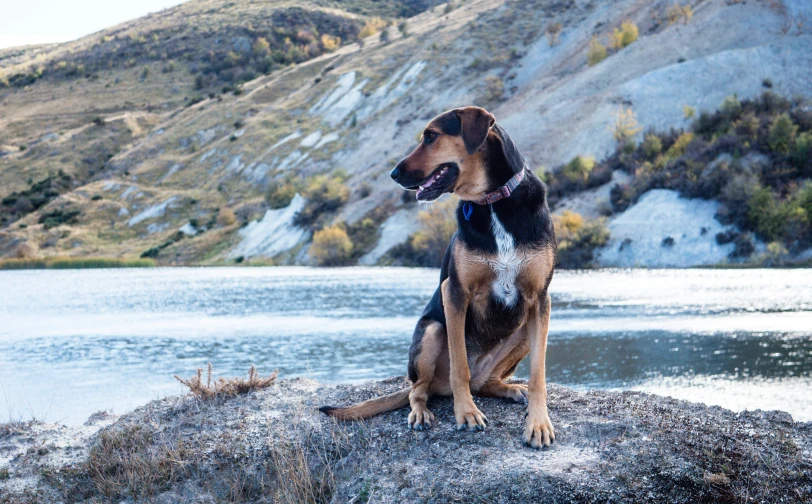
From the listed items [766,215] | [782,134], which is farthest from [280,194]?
[766,215]

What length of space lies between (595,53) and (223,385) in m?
53.5

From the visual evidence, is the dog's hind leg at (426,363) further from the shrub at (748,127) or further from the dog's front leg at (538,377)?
the shrub at (748,127)

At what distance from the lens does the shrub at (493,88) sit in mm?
62750

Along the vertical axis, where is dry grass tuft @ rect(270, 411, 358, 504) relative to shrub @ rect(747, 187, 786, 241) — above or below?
above

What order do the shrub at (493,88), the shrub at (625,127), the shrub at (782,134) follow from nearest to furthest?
1. the shrub at (782,134)
2. the shrub at (625,127)
3. the shrub at (493,88)

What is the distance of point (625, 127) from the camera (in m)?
46.3

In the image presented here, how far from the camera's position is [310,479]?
20.1 ft

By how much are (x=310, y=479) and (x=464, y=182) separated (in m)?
2.73

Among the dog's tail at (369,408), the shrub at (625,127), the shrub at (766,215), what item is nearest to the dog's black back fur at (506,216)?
the dog's tail at (369,408)

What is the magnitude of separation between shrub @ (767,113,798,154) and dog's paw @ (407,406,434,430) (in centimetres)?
3799

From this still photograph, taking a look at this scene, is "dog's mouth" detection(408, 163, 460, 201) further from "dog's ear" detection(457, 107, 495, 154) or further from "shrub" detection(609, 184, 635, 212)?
"shrub" detection(609, 184, 635, 212)

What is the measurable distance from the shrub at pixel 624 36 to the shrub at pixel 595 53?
99cm

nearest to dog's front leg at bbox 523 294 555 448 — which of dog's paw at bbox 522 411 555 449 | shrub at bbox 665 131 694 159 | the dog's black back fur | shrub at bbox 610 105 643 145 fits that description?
dog's paw at bbox 522 411 555 449

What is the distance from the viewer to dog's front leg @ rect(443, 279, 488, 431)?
5.83m
